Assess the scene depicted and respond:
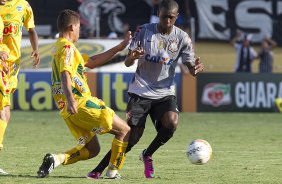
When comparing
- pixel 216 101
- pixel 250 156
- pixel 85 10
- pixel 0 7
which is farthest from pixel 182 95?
pixel 0 7

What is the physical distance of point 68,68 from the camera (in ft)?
30.2

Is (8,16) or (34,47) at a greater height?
(8,16)

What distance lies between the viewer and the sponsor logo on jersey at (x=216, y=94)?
22.1 meters

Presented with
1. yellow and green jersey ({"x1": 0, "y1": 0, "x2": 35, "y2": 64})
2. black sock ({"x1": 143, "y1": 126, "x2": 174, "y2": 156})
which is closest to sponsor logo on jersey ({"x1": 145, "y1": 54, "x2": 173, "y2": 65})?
black sock ({"x1": 143, "y1": 126, "x2": 174, "y2": 156})

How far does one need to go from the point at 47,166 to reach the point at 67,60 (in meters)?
1.19

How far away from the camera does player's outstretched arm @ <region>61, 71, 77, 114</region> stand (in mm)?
9008

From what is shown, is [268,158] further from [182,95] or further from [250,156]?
[182,95]

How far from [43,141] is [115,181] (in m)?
5.41

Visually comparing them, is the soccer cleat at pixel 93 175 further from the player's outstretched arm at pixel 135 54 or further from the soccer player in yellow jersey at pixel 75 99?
the player's outstretched arm at pixel 135 54

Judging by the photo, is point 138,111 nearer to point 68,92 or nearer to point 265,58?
point 68,92

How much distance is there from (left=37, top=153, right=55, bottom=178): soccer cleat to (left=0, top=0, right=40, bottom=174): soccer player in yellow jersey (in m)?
0.93

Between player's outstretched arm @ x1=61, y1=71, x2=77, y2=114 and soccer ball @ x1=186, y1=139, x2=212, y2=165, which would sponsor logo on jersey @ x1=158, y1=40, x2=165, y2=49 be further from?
player's outstretched arm @ x1=61, y1=71, x2=77, y2=114

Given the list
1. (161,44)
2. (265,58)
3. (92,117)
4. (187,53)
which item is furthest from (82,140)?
(265,58)

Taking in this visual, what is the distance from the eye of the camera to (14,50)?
10.8 m
